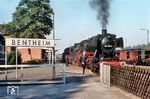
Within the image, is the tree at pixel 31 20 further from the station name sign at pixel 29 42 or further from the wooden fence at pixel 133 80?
the wooden fence at pixel 133 80

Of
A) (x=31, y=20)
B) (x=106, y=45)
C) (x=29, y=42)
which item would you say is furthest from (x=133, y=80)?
(x=31, y=20)

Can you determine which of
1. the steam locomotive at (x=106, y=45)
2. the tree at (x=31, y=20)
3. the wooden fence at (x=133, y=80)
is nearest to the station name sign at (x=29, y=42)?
the wooden fence at (x=133, y=80)

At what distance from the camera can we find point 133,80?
55.6 feet

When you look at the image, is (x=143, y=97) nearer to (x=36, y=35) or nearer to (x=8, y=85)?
(x=8, y=85)

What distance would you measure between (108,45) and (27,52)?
5194cm

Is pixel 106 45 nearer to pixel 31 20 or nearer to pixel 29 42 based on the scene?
pixel 29 42

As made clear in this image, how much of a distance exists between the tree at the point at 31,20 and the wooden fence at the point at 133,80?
5164cm

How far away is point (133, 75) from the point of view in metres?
16.9

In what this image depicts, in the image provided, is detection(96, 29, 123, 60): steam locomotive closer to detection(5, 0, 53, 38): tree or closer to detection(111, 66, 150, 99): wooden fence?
detection(111, 66, 150, 99): wooden fence

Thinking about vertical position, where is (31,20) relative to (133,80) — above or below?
above

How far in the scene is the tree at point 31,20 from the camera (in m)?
72.1

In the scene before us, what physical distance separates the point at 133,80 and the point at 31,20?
57536 millimetres

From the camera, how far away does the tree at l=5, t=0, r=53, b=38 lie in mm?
72062

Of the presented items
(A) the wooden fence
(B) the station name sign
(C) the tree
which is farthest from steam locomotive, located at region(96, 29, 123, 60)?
(C) the tree
